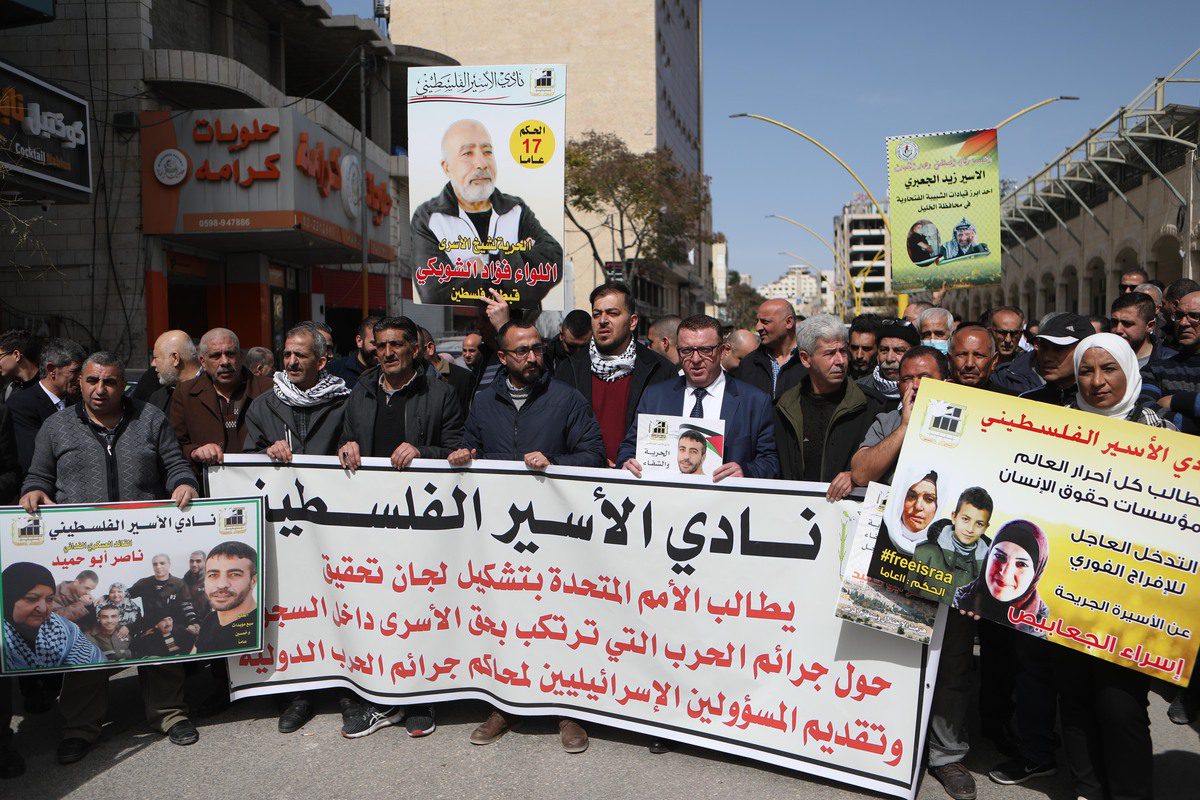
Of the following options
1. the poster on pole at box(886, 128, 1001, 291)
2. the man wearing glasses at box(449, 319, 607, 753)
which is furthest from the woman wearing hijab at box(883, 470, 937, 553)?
the poster on pole at box(886, 128, 1001, 291)

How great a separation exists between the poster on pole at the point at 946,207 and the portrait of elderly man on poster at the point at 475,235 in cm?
659

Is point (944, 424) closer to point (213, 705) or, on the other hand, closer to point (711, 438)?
point (711, 438)

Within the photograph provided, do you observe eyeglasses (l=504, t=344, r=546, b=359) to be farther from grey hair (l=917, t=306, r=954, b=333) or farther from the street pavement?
grey hair (l=917, t=306, r=954, b=333)

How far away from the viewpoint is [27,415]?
5.05 m

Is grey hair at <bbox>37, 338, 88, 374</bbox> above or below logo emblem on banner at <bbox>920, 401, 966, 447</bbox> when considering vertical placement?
above

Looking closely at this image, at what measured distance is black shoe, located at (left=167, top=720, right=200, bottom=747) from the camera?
4199 millimetres

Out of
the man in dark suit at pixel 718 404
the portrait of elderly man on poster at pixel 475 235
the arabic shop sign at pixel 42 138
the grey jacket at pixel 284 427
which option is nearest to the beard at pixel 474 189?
the portrait of elderly man on poster at pixel 475 235

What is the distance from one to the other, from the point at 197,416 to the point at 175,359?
30.4 inches

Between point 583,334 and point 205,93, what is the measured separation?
49.0 ft

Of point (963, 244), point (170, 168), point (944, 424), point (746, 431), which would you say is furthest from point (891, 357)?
point (170, 168)

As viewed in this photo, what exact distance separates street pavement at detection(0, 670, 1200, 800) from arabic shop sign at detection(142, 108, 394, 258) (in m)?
14.7

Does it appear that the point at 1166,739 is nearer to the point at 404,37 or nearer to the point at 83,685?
the point at 83,685

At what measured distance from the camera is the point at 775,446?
4.39 metres

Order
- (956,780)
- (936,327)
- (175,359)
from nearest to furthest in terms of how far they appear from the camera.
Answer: (956,780) < (175,359) < (936,327)
